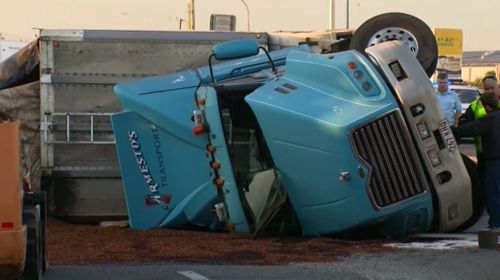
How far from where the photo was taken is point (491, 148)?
9148mm

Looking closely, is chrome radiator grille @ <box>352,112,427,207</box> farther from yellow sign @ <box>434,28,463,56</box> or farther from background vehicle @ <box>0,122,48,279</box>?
yellow sign @ <box>434,28,463,56</box>

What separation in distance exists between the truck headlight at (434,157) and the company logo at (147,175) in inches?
105

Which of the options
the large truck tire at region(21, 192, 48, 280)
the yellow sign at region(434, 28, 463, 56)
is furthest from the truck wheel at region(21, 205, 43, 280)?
the yellow sign at region(434, 28, 463, 56)

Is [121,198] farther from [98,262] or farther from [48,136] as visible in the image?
[98,262]

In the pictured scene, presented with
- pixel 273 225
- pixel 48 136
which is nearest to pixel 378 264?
pixel 273 225

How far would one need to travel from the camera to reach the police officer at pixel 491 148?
29.7 feet

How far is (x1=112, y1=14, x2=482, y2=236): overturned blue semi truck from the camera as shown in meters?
8.28

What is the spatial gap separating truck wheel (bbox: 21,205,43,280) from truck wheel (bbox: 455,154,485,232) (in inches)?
193

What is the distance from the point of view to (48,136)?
33.3 feet

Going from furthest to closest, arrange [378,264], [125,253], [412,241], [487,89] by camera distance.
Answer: [487,89] < [412,241] < [125,253] < [378,264]

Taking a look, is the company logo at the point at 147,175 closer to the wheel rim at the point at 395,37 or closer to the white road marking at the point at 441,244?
the white road marking at the point at 441,244

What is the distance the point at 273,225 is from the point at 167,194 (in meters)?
1.13

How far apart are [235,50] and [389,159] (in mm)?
2169

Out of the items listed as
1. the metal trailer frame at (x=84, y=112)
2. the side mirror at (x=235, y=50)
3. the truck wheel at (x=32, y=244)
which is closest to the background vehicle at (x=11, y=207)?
the truck wheel at (x=32, y=244)
